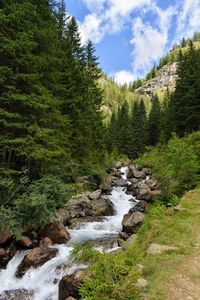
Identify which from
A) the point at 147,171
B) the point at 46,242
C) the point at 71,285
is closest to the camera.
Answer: the point at 71,285

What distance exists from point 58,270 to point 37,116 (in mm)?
8690

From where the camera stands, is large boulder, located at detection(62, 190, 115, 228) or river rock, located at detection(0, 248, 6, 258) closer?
river rock, located at detection(0, 248, 6, 258)

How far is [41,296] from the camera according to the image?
9.62 meters

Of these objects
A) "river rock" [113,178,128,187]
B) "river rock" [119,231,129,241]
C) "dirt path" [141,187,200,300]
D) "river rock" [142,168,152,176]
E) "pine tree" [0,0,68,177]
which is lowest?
"river rock" [119,231,129,241]

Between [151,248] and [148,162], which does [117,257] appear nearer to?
[151,248]

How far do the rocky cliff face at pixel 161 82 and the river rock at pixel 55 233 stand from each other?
6842 inches

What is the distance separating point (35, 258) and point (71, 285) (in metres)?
4.00

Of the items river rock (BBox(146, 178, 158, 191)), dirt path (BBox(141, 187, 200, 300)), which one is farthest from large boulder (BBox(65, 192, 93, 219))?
dirt path (BBox(141, 187, 200, 300))

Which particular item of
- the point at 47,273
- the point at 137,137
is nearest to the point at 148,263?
the point at 47,273

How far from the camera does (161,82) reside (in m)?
187

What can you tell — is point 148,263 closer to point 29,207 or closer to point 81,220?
point 29,207

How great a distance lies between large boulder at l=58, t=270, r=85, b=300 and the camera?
7.57 meters

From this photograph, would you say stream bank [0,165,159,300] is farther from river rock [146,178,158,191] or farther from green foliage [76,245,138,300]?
green foliage [76,245,138,300]

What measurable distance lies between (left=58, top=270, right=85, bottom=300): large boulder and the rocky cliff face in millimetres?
178815
